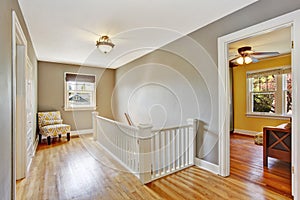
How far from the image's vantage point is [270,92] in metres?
5.02

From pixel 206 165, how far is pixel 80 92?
15.4 ft

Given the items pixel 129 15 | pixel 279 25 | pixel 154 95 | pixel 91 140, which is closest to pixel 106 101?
pixel 91 140

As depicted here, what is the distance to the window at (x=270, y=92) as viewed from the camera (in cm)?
466

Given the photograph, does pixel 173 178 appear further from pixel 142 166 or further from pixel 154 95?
pixel 154 95

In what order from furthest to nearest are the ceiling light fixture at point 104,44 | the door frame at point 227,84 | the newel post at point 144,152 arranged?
the ceiling light fixture at point 104,44 → the newel post at point 144,152 → the door frame at point 227,84

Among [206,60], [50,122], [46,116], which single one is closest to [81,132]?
[50,122]

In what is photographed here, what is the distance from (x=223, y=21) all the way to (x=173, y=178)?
2477mm

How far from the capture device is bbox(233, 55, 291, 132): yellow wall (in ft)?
16.7

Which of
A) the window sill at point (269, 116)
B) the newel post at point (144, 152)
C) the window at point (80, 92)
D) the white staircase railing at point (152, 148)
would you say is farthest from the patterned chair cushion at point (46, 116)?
the window sill at point (269, 116)

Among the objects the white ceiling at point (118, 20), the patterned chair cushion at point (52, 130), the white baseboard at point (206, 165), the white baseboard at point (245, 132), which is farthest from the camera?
the white baseboard at point (245, 132)

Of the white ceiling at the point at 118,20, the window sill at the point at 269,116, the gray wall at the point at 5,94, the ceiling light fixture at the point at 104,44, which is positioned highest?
the white ceiling at the point at 118,20

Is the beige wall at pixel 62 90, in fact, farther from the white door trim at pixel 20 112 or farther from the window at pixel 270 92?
the window at pixel 270 92

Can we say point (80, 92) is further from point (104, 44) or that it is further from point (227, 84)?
point (227, 84)

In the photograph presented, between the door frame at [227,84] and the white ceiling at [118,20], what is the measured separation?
0.40 metres
